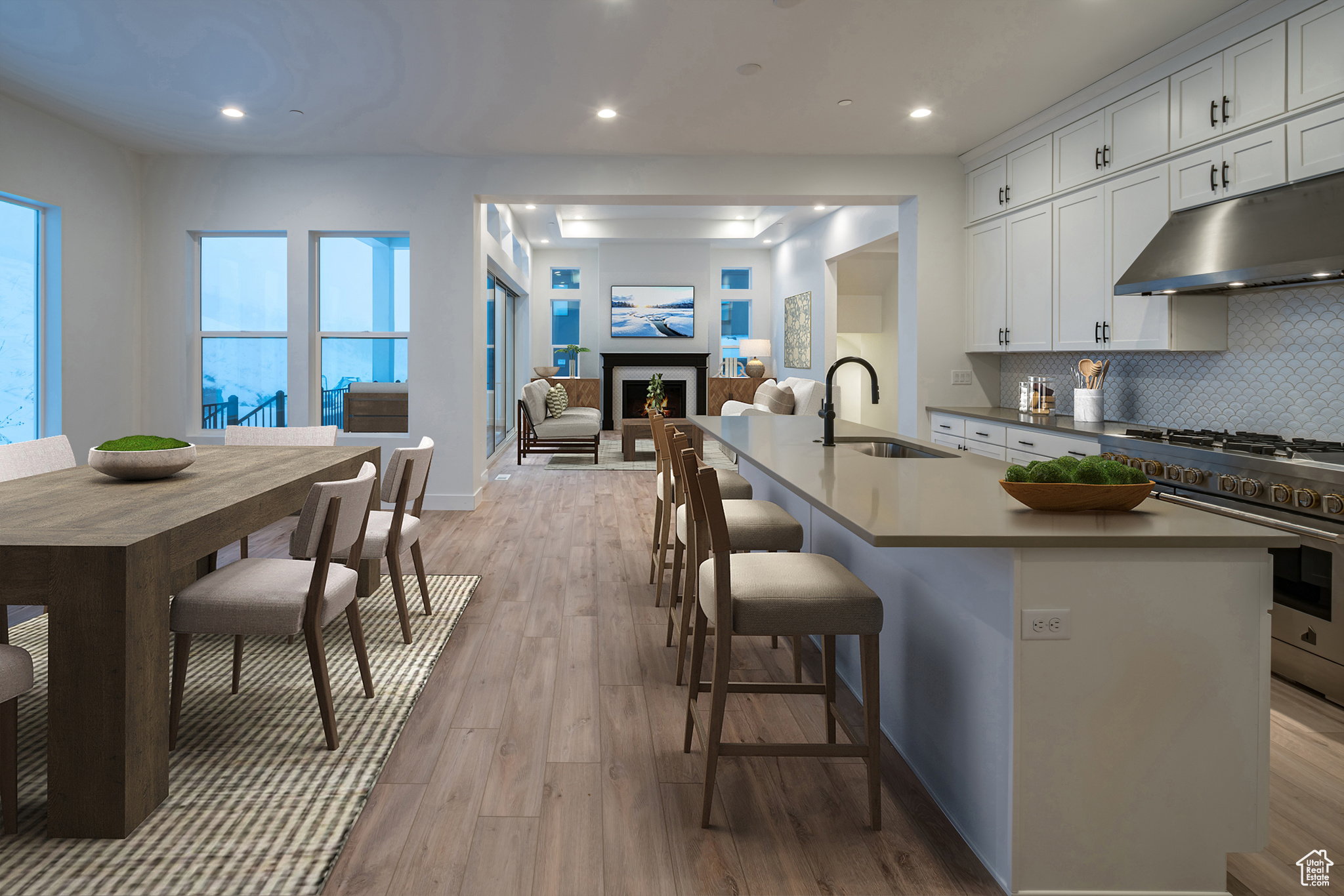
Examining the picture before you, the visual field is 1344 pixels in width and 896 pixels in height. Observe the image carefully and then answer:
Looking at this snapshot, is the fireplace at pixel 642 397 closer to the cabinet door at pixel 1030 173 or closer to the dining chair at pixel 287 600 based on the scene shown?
the cabinet door at pixel 1030 173

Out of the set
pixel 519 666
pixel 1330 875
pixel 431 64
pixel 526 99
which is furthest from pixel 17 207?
pixel 1330 875

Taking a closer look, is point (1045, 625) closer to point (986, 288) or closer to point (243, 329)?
point (986, 288)

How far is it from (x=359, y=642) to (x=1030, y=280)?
4.46m

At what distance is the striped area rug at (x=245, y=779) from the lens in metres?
1.62

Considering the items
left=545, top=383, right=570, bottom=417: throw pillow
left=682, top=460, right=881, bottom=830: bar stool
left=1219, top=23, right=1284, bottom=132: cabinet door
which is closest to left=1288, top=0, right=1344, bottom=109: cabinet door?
left=1219, top=23, right=1284, bottom=132: cabinet door

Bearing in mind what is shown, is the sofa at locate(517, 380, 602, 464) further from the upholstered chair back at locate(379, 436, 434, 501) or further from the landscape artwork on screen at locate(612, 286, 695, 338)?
the upholstered chair back at locate(379, 436, 434, 501)

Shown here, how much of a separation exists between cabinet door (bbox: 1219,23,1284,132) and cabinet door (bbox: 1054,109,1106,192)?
87 centimetres

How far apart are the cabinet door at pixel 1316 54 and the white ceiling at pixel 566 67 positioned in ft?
1.23

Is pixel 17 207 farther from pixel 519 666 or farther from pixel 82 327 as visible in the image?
pixel 519 666

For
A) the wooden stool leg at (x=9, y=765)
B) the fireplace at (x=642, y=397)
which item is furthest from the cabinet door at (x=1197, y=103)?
the fireplace at (x=642, y=397)

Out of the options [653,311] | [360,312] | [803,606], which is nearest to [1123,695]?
[803,606]

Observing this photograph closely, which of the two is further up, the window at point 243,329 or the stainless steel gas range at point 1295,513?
the window at point 243,329

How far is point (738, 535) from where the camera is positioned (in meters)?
2.65

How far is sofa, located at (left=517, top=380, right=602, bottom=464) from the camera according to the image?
8305 millimetres
